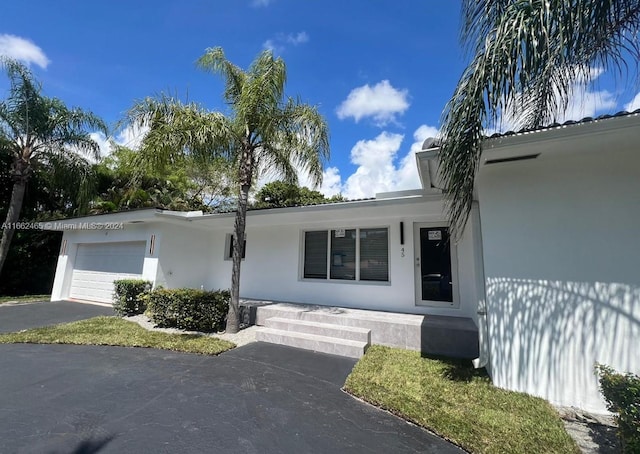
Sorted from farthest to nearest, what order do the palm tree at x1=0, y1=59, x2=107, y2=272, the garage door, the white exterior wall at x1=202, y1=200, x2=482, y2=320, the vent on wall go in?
the palm tree at x1=0, y1=59, x2=107, y2=272, the garage door, the white exterior wall at x1=202, y1=200, x2=482, y2=320, the vent on wall

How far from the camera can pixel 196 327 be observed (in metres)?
7.46

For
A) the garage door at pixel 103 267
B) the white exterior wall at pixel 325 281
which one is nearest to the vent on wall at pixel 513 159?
the white exterior wall at pixel 325 281

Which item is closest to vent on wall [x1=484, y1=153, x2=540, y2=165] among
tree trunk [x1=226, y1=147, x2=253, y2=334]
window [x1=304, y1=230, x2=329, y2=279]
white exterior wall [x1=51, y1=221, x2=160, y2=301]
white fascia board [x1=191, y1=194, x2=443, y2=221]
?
white fascia board [x1=191, y1=194, x2=443, y2=221]

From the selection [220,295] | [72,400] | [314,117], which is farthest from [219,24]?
[72,400]

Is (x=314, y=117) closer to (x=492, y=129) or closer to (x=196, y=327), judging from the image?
(x=492, y=129)

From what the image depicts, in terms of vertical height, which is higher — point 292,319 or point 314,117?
point 314,117

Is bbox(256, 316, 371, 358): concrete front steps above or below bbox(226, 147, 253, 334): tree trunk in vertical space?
Answer: below

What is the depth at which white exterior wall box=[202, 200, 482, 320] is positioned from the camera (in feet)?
23.4

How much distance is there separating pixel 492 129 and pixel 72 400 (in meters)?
6.84

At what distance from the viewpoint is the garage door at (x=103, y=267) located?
10.8 meters

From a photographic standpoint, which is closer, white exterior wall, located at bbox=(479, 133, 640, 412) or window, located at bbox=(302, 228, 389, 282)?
white exterior wall, located at bbox=(479, 133, 640, 412)

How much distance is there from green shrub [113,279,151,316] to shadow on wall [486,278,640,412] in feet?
32.4

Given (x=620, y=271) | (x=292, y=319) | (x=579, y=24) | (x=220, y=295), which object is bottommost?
(x=292, y=319)

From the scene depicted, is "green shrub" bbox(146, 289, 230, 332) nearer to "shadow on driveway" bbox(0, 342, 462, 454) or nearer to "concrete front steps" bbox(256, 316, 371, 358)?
"concrete front steps" bbox(256, 316, 371, 358)
